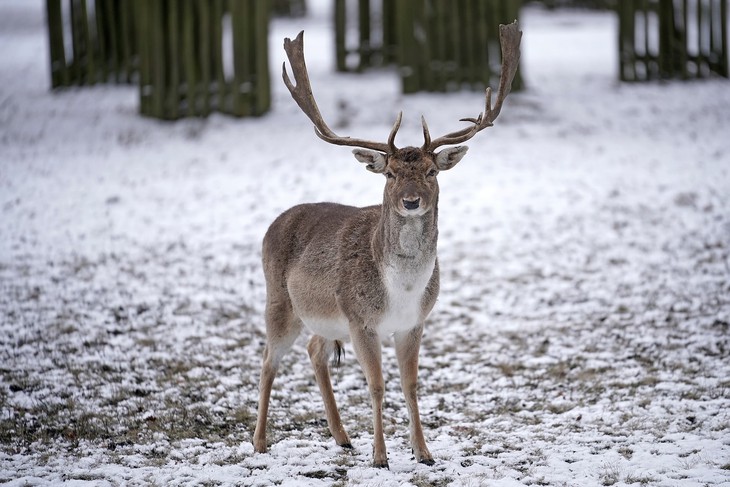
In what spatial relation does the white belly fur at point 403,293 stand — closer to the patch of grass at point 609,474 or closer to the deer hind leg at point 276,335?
the deer hind leg at point 276,335

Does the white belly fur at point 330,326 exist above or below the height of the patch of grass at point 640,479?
above

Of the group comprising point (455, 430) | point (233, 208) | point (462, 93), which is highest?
point (462, 93)

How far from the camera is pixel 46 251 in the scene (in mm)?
10820

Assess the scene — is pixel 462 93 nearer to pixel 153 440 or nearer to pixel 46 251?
pixel 46 251

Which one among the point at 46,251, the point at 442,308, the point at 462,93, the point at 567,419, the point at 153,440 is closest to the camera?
the point at 153,440

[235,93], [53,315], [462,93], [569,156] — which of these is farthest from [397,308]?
[462,93]

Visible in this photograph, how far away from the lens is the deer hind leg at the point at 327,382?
6.39 meters

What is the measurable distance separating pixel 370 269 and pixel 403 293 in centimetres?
32

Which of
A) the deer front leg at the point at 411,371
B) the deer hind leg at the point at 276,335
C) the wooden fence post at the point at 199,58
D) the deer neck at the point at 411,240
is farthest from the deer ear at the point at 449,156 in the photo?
the wooden fence post at the point at 199,58

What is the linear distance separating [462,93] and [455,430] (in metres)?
10.4

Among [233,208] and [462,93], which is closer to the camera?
[233,208]

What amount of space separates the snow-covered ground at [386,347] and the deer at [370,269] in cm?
49

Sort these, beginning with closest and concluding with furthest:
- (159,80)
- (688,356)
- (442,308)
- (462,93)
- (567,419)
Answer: (567,419), (688,356), (442,308), (159,80), (462,93)

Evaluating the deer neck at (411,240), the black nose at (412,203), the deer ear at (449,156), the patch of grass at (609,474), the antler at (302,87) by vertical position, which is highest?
the antler at (302,87)
